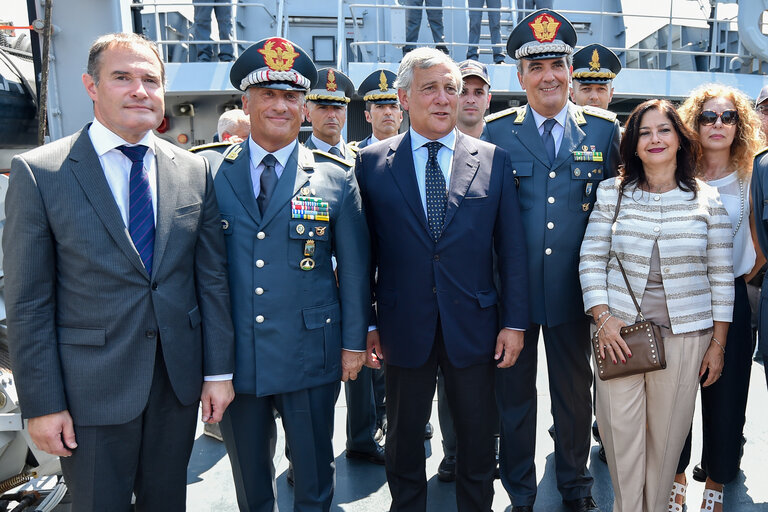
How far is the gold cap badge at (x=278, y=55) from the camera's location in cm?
215

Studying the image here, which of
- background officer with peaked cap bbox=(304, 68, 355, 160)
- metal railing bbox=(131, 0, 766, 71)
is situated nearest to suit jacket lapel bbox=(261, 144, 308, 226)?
background officer with peaked cap bbox=(304, 68, 355, 160)

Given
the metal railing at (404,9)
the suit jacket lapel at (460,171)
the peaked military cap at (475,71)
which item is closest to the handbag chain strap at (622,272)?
the suit jacket lapel at (460,171)

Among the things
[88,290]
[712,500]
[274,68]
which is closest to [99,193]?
[88,290]

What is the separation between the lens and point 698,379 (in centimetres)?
227

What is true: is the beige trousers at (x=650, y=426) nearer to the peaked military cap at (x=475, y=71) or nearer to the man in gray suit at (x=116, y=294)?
the man in gray suit at (x=116, y=294)

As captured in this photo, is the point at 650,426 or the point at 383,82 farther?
the point at 383,82

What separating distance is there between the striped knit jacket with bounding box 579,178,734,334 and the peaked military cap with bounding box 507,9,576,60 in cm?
74

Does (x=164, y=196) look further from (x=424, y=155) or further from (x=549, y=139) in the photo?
(x=549, y=139)

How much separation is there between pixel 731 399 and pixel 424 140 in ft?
5.83

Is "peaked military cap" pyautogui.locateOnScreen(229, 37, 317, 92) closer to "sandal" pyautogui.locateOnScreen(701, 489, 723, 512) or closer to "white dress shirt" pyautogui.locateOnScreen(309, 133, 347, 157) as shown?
"white dress shirt" pyautogui.locateOnScreen(309, 133, 347, 157)

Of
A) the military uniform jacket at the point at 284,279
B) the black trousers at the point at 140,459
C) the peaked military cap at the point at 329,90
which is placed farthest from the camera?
the peaked military cap at the point at 329,90

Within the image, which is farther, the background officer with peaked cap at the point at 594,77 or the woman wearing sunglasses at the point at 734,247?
the background officer with peaked cap at the point at 594,77

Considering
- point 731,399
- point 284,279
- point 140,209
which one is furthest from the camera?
point 731,399

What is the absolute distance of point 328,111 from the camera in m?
4.04
